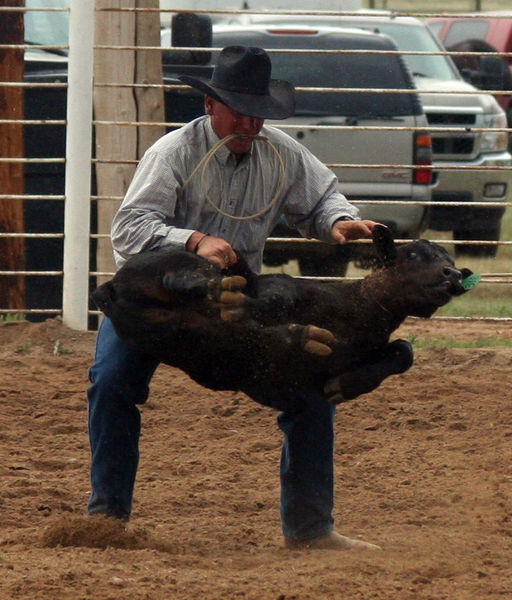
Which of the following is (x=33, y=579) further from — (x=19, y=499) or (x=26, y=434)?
(x=26, y=434)

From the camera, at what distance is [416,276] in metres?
3.89

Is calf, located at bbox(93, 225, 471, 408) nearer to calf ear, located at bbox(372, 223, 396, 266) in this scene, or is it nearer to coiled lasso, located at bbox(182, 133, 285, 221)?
calf ear, located at bbox(372, 223, 396, 266)

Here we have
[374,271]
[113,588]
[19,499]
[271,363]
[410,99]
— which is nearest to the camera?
[113,588]

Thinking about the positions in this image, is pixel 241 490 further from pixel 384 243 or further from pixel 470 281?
pixel 470 281

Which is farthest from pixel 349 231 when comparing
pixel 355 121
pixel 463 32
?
pixel 463 32

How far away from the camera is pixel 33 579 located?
3621 millimetres

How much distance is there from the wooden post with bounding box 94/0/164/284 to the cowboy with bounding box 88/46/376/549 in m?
3.08

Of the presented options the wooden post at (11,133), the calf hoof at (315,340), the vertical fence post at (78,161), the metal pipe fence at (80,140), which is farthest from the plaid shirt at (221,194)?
the wooden post at (11,133)

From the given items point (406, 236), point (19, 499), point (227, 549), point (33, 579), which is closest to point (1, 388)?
point (19, 499)

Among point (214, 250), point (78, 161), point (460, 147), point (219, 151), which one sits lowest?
point (460, 147)

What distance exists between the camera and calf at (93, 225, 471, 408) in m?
3.76

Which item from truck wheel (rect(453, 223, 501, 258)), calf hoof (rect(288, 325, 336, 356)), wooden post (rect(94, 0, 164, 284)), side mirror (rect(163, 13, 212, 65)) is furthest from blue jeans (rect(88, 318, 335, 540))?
truck wheel (rect(453, 223, 501, 258))

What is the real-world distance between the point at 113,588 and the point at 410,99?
Result: 7.00m

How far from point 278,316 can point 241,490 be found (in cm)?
143
